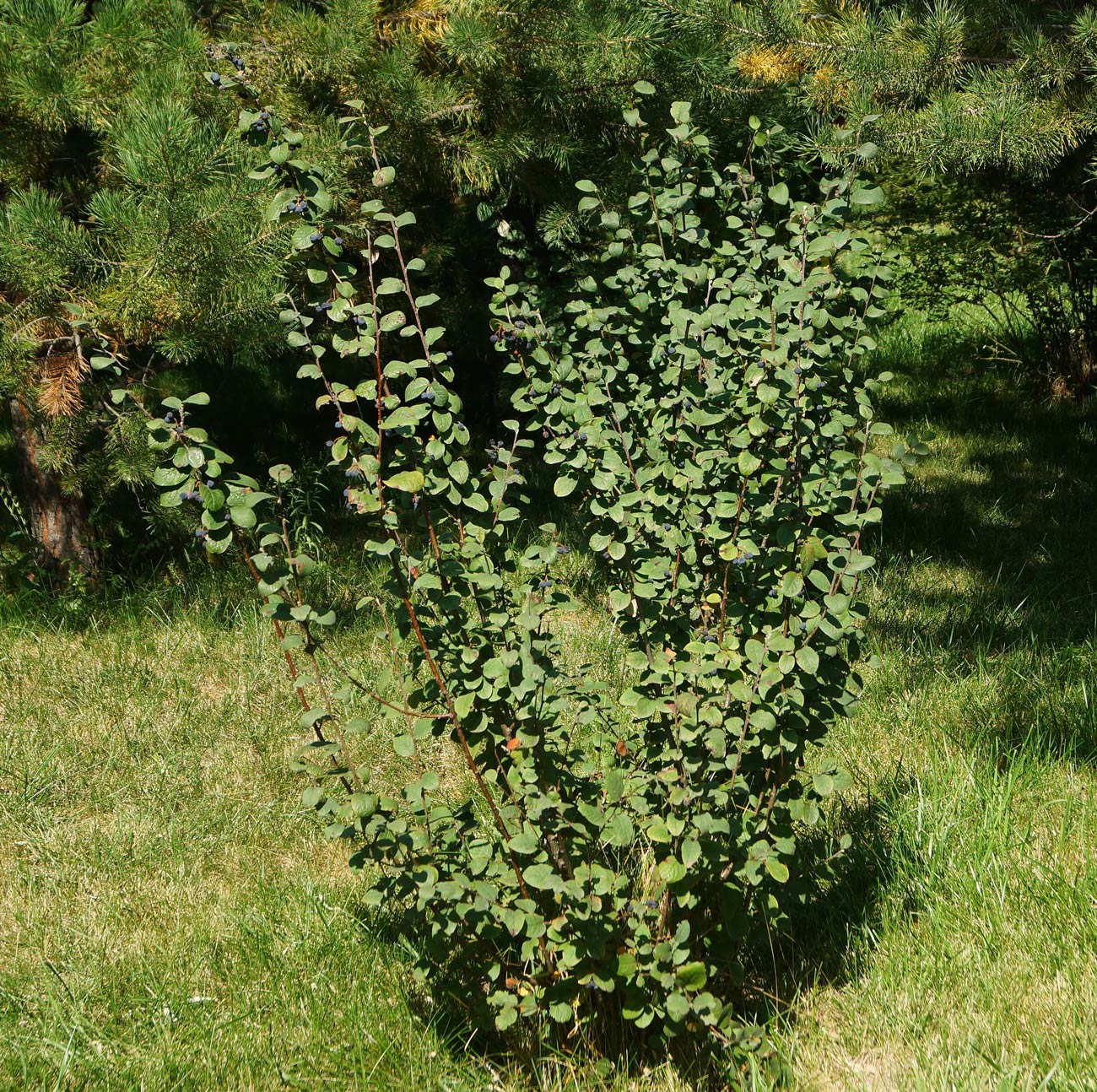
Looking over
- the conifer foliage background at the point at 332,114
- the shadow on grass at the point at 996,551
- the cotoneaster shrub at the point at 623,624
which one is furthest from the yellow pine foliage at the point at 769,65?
the shadow on grass at the point at 996,551

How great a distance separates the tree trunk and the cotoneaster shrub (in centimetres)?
277

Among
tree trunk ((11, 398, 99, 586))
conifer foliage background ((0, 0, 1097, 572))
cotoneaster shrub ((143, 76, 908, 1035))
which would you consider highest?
conifer foliage background ((0, 0, 1097, 572))

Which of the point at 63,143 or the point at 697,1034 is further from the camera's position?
the point at 63,143

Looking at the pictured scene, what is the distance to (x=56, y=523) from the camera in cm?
452

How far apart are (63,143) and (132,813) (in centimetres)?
245

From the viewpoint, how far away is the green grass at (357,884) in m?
2.06

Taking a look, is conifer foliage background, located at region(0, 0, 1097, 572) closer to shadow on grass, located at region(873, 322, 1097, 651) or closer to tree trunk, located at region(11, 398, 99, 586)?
tree trunk, located at region(11, 398, 99, 586)

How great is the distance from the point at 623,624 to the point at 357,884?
3.42ft

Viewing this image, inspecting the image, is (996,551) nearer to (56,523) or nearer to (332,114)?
(332,114)

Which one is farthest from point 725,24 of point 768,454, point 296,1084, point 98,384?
point 296,1084

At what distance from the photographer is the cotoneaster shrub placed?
1797mm

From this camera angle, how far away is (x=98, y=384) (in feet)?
14.0

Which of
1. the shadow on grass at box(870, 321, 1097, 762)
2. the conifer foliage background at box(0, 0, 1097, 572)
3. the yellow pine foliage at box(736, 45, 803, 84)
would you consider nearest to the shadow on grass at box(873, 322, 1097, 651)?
the shadow on grass at box(870, 321, 1097, 762)

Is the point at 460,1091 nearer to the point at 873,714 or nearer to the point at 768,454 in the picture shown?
the point at 768,454
